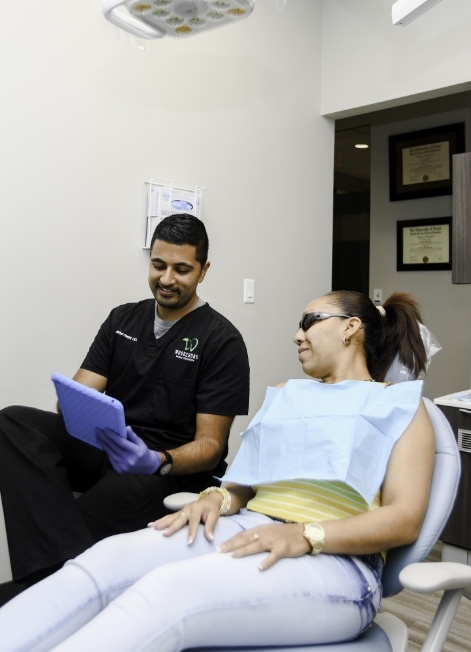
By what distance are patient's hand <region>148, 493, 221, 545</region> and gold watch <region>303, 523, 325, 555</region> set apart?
0.18m

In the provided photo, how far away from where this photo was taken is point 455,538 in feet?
7.59

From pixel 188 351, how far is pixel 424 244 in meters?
2.55

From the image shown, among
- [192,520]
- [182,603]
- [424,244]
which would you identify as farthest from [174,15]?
[424,244]

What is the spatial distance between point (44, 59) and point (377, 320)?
4.58 feet

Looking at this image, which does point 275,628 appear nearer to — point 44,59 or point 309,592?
point 309,592

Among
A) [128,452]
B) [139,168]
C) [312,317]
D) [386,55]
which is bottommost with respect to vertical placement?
[128,452]

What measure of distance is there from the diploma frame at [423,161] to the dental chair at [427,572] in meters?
2.81

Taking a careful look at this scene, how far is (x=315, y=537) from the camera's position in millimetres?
1080

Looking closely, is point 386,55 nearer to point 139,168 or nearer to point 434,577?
point 139,168

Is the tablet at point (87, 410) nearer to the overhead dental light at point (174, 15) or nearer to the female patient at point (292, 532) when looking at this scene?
the female patient at point (292, 532)

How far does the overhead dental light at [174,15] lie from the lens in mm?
1641

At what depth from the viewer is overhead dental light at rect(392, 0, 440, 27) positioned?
180cm

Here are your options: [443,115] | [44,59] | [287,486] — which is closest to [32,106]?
[44,59]

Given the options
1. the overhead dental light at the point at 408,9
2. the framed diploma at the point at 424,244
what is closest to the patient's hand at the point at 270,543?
the overhead dental light at the point at 408,9
